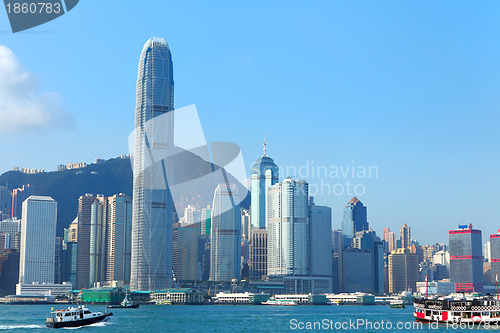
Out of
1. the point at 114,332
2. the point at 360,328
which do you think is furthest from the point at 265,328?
the point at 114,332

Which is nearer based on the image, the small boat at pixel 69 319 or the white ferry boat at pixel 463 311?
the small boat at pixel 69 319

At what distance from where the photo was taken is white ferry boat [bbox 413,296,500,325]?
116312 mm

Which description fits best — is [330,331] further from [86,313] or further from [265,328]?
[86,313]

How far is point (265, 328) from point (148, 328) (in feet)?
61.8

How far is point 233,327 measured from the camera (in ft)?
415

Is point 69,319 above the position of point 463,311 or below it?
below

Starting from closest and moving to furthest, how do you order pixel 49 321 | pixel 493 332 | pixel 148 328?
pixel 493 332
pixel 49 321
pixel 148 328

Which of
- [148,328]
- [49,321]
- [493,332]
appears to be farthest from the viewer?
[148,328]

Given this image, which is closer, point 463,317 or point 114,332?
point 114,332

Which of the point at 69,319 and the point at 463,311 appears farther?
the point at 463,311

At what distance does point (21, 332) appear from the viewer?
111250mm

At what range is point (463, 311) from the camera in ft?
394

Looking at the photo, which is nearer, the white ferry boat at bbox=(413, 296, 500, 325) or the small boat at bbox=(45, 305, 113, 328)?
the small boat at bbox=(45, 305, 113, 328)

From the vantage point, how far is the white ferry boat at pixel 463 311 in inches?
4579
